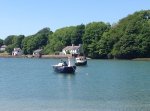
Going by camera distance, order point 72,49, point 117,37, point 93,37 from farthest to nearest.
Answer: point 72,49, point 93,37, point 117,37

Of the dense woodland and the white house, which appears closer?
the dense woodland

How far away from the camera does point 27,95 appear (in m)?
45.0

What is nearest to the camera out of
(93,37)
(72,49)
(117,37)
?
(117,37)

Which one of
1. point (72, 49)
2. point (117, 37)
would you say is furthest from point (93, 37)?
point (72, 49)

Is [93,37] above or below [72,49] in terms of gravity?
above

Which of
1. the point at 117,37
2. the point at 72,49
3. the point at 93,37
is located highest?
the point at 93,37

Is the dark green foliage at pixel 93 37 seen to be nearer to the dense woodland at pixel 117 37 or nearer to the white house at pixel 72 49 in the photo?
the dense woodland at pixel 117 37

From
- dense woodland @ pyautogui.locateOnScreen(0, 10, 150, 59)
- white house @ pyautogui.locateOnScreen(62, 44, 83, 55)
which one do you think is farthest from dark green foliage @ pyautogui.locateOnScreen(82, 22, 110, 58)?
white house @ pyautogui.locateOnScreen(62, 44, 83, 55)

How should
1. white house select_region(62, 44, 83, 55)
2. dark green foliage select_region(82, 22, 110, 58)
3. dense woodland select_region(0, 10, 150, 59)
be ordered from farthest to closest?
white house select_region(62, 44, 83, 55)
dark green foliage select_region(82, 22, 110, 58)
dense woodland select_region(0, 10, 150, 59)

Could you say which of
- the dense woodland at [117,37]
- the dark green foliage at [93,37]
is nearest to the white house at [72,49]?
the dense woodland at [117,37]

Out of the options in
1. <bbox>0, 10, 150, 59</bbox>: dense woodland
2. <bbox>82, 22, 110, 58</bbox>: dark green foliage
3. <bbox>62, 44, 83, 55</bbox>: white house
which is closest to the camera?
<bbox>0, 10, 150, 59</bbox>: dense woodland

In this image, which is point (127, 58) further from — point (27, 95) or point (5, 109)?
point (5, 109)

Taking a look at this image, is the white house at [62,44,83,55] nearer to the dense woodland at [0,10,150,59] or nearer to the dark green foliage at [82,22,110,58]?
the dense woodland at [0,10,150,59]

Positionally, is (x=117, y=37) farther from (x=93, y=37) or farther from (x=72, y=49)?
(x=72, y=49)
